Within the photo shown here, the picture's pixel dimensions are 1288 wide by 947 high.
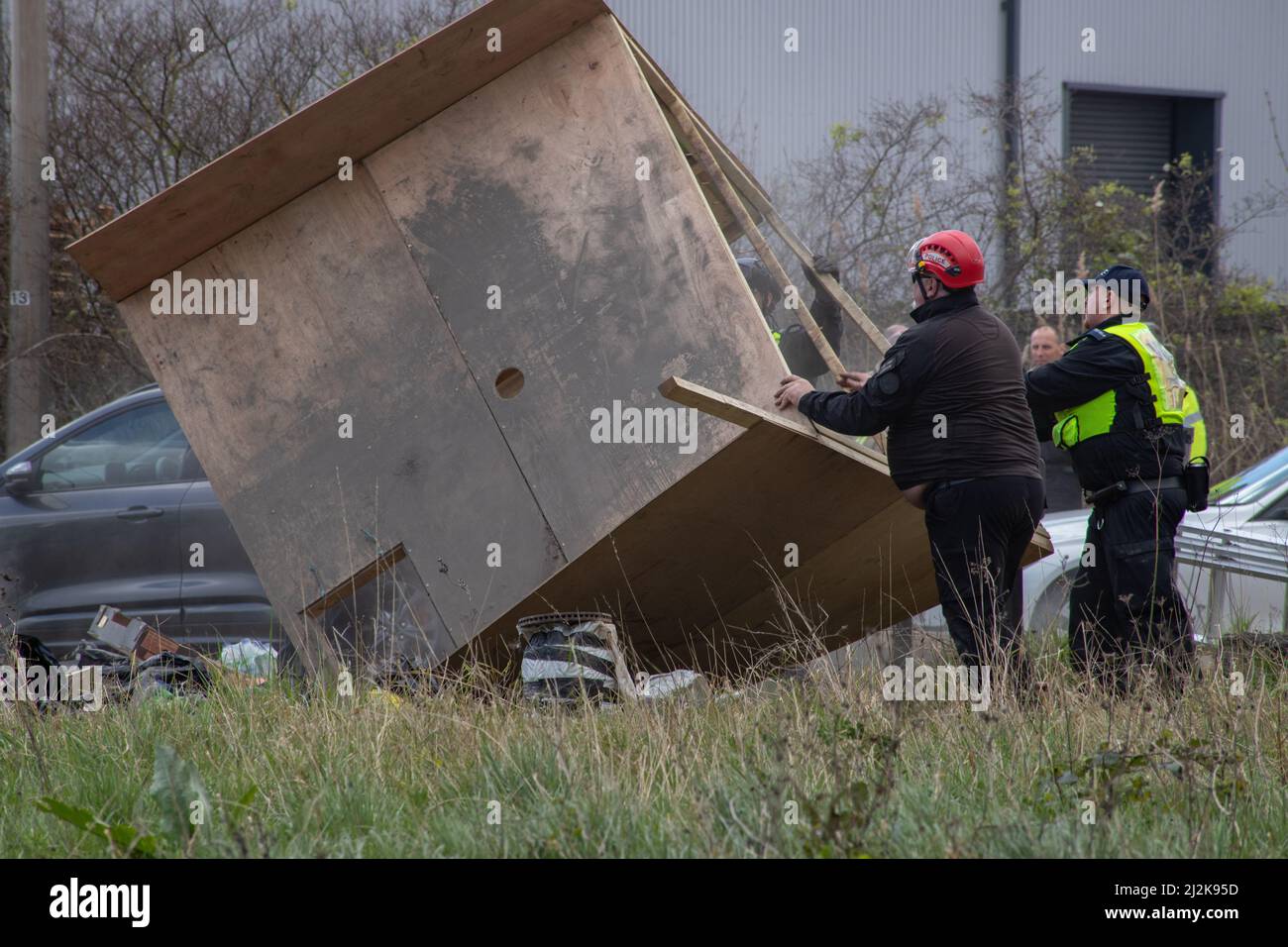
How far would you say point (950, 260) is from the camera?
4961 millimetres

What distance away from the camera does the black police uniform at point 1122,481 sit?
542 cm

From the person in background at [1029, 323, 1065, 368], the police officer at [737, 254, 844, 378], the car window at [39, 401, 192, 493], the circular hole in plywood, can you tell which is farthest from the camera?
the car window at [39, 401, 192, 493]

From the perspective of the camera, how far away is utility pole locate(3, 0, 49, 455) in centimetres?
1030

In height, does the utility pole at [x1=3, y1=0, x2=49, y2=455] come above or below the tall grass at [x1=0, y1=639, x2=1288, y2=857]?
above

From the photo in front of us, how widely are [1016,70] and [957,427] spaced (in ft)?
46.2

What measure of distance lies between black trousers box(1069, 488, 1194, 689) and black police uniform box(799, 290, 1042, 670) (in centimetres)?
65

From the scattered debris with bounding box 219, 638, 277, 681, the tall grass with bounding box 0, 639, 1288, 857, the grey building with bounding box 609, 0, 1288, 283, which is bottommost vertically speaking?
the tall grass with bounding box 0, 639, 1288, 857

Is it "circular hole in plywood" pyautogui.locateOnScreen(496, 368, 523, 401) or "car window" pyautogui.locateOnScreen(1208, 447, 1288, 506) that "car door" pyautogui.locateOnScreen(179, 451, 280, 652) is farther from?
"car window" pyautogui.locateOnScreen(1208, 447, 1288, 506)

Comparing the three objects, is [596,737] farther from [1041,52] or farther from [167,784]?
[1041,52]

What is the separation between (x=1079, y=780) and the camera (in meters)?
3.53

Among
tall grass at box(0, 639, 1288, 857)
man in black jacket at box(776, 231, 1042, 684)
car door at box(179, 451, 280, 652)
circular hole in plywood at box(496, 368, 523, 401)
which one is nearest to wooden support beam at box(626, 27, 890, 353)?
man in black jacket at box(776, 231, 1042, 684)

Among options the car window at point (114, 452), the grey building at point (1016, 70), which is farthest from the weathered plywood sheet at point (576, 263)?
the grey building at point (1016, 70)

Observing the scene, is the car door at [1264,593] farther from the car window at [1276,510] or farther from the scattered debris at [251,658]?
the scattered debris at [251,658]
